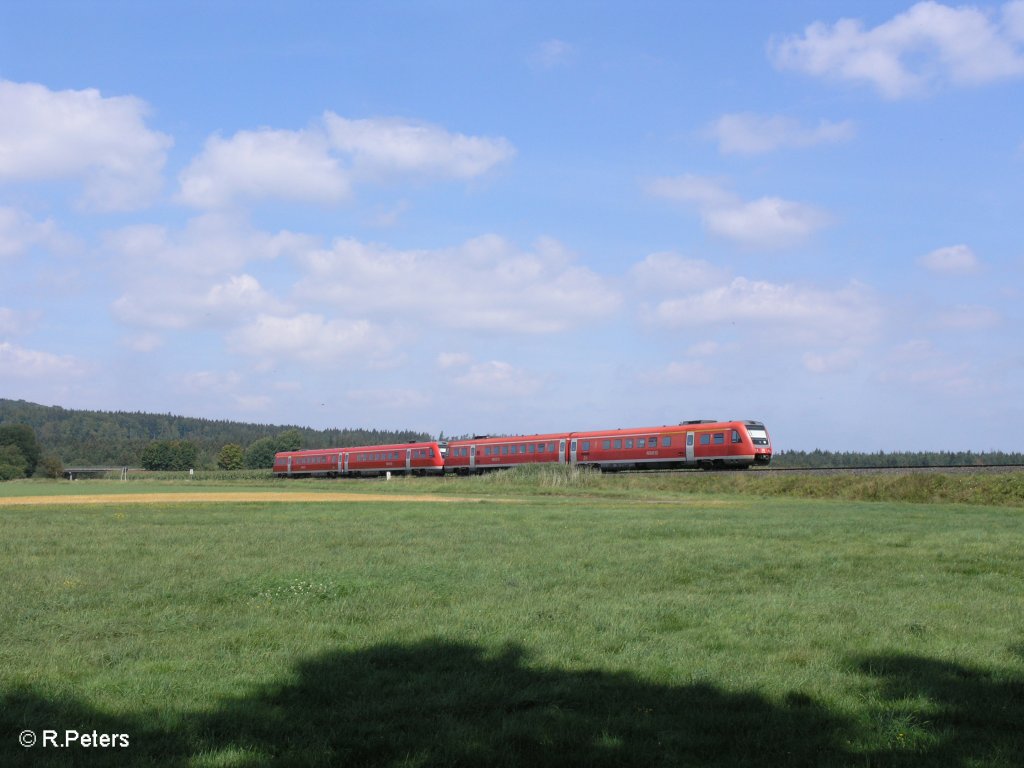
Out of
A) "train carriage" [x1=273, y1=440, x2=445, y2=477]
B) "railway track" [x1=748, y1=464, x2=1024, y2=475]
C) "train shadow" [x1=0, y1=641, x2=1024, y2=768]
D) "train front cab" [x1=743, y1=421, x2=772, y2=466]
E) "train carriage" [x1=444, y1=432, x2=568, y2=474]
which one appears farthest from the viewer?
"train carriage" [x1=273, y1=440, x2=445, y2=477]

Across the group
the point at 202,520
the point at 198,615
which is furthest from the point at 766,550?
the point at 202,520

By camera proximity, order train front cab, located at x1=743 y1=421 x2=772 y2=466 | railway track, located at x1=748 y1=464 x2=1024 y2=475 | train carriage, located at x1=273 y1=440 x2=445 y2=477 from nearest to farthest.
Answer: railway track, located at x1=748 y1=464 x2=1024 y2=475 < train front cab, located at x1=743 y1=421 x2=772 y2=466 < train carriage, located at x1=273 y1=440 x2=445 y2=477

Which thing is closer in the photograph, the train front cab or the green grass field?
the green grass field

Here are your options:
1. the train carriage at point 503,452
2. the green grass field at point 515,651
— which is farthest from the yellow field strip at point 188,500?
the train carriage at point 503,452

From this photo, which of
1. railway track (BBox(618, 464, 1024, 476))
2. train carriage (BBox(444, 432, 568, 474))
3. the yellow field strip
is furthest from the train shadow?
train carriage (BBox(444, 432, 568, 474))

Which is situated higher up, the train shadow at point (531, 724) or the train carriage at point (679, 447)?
the train carriage at point (679, 447)

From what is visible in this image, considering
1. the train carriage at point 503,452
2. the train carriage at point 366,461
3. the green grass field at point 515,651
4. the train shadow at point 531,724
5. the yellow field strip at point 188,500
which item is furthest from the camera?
the train carriage at point 366,461

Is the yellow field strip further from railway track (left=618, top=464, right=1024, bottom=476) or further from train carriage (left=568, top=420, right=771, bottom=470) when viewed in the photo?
train carriage (left=568, top=420, right=771, bottom=470)

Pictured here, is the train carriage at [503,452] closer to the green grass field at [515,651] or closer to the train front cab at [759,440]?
the train front cab at [759,440]

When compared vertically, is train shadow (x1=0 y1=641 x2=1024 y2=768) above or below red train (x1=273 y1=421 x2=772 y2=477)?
below

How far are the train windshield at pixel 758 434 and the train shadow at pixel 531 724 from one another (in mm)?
43650

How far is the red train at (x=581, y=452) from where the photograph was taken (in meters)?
51.2

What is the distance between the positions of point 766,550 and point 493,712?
10088mm

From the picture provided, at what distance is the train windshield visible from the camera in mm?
50719
